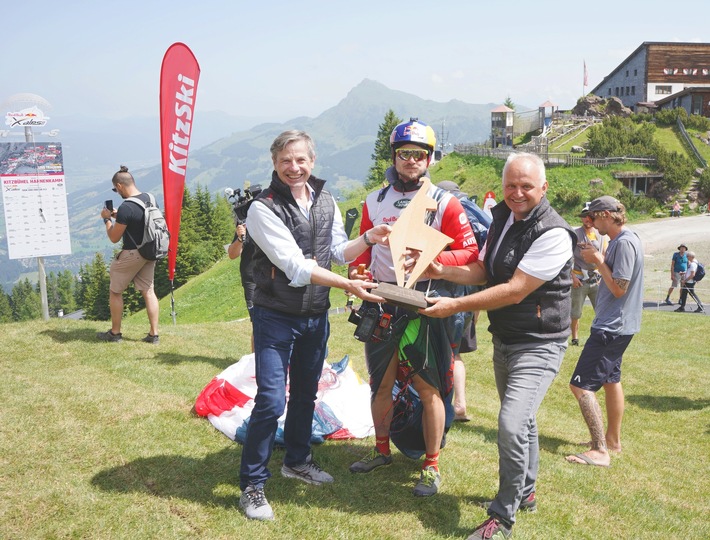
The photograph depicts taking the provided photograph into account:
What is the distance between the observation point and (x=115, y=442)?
4938 mm

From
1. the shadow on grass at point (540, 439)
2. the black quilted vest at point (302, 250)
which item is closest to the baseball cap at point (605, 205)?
the shadow on grass at point (540, 439)

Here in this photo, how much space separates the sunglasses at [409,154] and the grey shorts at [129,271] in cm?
508

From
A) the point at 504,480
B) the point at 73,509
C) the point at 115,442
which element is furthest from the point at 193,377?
the point at 504,480

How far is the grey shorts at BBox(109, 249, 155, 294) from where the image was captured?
26.5 feet

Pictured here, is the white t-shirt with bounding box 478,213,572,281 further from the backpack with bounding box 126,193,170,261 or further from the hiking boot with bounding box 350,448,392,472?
the backpack with bounding box 126,193,170,261

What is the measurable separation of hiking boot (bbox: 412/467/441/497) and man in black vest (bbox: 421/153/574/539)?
2.02 ft

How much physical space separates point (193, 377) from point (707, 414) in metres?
6.97

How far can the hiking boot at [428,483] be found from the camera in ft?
14.3

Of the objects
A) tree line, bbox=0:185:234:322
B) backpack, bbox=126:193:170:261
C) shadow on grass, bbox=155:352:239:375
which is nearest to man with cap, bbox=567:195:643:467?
shadow on grass, bbox=155:352:239:375

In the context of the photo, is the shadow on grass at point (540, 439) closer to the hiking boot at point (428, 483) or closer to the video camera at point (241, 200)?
the hiking boot at point (428, 483)

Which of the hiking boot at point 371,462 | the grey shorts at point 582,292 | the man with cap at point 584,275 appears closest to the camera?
the hiking boot at point 371,462

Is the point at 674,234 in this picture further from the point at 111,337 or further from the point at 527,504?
the point at 527,504

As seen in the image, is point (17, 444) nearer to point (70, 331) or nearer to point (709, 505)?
point (70, 331)

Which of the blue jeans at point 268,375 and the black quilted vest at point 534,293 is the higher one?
the black quilted vest at point 534,293
